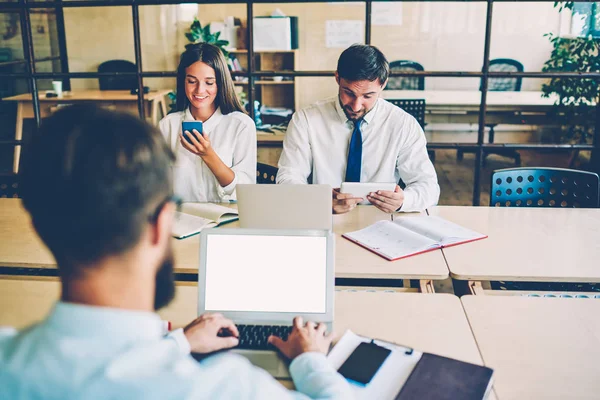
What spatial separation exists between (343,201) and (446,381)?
39.8 inches

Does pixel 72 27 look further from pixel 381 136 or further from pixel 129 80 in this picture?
pixel 381 136

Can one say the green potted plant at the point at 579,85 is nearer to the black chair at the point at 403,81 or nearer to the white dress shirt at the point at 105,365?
the black chair at the point at 403,81

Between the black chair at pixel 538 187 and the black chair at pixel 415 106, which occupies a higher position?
the black chair at pixel 415 106

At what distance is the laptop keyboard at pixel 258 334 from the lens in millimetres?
1313

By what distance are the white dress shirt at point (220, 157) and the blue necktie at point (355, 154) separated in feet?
1.42

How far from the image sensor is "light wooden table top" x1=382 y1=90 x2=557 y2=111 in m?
5.35

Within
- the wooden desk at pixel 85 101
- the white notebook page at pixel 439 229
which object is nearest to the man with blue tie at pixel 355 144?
the white notebook page at pixel 439 229

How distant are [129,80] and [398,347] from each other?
5.75 m

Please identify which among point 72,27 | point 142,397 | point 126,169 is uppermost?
point 72,27

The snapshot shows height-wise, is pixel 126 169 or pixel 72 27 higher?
pixel 72 27

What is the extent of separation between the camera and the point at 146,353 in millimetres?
736

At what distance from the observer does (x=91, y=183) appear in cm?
73

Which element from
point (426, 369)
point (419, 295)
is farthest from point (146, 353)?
point (419, 295)

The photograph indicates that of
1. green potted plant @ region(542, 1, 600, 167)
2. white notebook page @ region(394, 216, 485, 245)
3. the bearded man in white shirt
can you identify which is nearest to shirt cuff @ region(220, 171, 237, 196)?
white notebook page @ region(394, 216, 485, 245)
